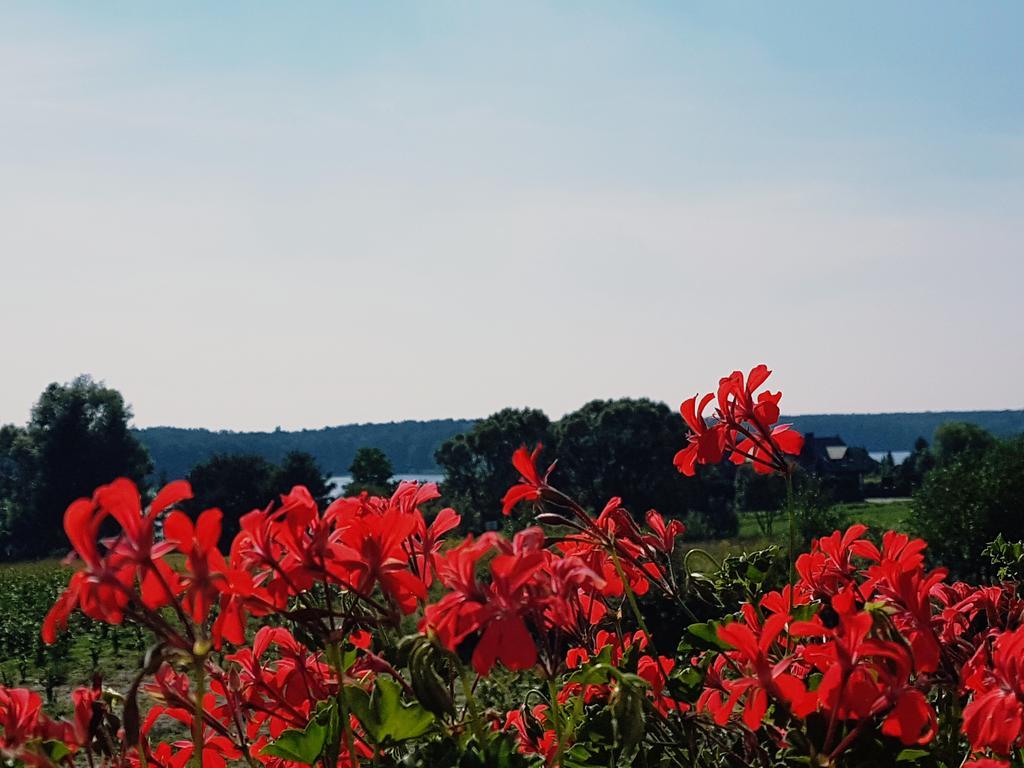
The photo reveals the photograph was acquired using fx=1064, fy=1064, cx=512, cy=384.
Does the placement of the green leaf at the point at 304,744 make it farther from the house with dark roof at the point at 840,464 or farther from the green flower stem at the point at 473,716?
the house with dark roof at the point at 840,464

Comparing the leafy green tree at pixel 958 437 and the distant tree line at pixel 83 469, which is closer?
the distant tree line at pixel 83 469

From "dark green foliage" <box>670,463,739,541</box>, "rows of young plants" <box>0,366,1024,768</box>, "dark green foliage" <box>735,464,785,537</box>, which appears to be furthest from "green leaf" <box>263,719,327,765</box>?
"dark green foliage" <box>735,464,785,537</box>

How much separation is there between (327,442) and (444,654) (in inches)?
5400

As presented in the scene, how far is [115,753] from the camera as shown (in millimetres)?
995

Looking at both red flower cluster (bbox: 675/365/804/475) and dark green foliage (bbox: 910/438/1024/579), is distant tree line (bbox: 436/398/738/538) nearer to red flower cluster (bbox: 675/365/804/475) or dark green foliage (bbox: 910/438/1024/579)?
dark green foliage (bbox: 910/438/1024/579)

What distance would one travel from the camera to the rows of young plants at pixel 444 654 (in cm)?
86

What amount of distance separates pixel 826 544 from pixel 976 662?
15.8 inches

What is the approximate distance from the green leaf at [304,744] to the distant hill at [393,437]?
80.5m

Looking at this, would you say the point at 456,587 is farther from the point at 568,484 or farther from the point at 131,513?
the point at 568,484

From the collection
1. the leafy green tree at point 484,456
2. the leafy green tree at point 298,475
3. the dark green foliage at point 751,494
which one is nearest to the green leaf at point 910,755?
the dark green foliage at point 751,494

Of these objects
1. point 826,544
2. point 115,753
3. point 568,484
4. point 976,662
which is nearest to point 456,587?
point 115,753

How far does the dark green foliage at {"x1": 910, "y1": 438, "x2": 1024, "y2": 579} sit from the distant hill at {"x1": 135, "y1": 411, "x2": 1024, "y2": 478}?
218ft

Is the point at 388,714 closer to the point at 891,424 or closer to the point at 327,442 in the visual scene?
the point at 327,442

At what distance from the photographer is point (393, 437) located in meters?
142
